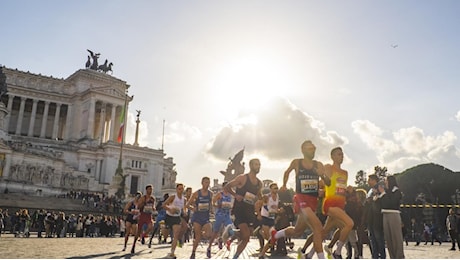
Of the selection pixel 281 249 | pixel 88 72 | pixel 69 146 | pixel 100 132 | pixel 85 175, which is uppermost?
pixel 88 72

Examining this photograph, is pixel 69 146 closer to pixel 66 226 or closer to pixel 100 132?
pixel 100 132

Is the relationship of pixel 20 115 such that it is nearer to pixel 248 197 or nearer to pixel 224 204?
pixel 224 204

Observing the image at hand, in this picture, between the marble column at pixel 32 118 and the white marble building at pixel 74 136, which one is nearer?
the white marble building at pixel 74 136

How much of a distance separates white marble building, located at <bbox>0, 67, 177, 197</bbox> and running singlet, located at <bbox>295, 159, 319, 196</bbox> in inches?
2059

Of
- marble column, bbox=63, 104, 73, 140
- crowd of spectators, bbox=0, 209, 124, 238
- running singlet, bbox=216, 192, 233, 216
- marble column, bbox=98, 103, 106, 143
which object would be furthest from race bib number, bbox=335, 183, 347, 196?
marble column, bbox=63, 104, 73, 140

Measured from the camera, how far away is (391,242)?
32.2 ft

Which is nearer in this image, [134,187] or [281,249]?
[281,249]

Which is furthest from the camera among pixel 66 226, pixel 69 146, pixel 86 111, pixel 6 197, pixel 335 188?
pixel 86 111

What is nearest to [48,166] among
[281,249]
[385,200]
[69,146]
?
[69,146]

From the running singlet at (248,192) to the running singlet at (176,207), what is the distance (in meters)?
3.24

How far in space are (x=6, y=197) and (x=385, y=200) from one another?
39.0 m

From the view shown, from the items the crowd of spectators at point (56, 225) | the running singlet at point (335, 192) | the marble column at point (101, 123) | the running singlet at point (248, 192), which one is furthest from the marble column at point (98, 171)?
the running singlet at point (335, 192)

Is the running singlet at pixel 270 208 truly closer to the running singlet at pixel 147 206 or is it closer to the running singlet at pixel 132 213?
the running singlet at pixel 147 206

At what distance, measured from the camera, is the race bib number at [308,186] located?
26.9 ft
